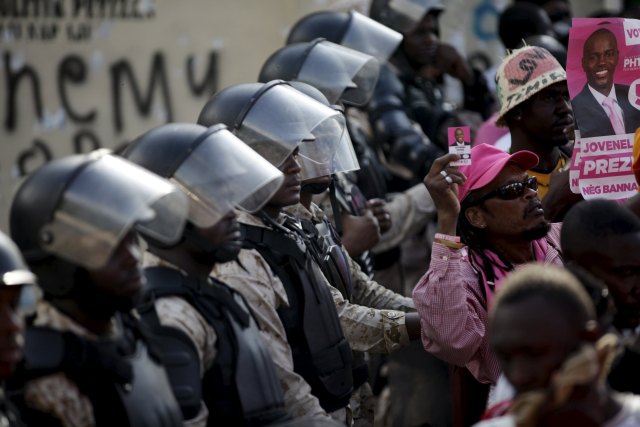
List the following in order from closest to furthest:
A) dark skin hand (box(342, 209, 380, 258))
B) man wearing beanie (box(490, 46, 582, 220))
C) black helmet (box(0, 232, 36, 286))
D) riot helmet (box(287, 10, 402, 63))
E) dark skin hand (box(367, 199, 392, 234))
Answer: black helmet (box(0, 232, 36, 286)) < man wearing beanie (box(490, 46, 582, 220)) < dark skin hand (box(342, 209, 380, 258)) < dark skin hand (box(367, 199, 392, 234)) < riot helmet (box(287, 10, 402, 63))

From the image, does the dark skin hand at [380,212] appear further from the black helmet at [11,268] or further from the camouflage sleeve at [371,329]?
the black helmet at [11,268]

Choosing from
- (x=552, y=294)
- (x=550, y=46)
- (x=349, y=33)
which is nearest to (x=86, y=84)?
(x=349, y=33)

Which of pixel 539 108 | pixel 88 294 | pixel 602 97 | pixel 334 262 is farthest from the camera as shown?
pixel 539 108

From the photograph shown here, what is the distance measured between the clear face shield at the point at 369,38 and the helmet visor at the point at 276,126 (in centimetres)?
234

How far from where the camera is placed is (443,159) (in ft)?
17.2

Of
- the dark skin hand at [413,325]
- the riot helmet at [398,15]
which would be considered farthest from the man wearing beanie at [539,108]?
the riot helmet at [398,15]

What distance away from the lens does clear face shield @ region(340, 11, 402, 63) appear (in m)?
7.73

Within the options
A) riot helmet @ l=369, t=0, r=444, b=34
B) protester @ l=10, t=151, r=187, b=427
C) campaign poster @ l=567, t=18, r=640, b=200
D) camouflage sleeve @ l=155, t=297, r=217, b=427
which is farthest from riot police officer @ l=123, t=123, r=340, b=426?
riot helmet @ l=369, t=0, r=444, b=34

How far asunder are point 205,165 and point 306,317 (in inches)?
31.6

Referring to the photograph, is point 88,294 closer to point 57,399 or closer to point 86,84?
point 57,399

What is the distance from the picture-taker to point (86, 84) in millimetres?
10375

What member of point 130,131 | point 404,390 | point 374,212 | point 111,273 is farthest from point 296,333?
point 130,131

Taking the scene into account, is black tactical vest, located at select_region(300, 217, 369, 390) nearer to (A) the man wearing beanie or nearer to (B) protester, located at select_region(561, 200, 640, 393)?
(A) the man wearing beanie

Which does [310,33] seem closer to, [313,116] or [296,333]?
[313,116]
